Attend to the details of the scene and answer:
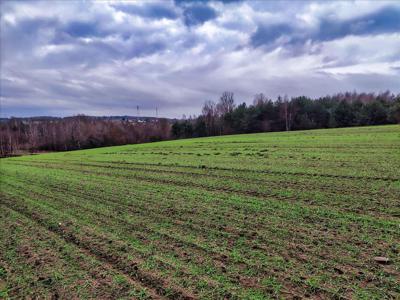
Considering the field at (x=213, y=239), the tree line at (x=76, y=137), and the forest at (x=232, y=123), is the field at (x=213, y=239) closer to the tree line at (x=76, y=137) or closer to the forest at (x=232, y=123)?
the forest at (x=232, y=123)

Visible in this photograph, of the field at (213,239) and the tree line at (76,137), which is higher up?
the tree line at (76,137)

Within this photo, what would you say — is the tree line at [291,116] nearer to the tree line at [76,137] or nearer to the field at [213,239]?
the tree line at [76,137]

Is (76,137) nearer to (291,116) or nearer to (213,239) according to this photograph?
(291,116)

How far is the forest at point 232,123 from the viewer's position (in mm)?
63469

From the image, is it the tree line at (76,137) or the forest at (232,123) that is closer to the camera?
the forest at (232,123)

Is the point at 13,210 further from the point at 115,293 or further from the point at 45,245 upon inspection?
the point at 115,293

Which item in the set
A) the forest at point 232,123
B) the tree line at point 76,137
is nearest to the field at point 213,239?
the forest at point 232,123

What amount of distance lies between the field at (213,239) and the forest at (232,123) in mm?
49734

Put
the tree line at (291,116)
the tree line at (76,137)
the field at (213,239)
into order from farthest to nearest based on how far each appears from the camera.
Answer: the tree line at (76,137)
the tree line at (291,116)
the field at (213,239)

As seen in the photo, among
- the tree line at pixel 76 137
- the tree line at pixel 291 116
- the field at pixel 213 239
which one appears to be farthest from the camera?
the tree line at pixel 76 137

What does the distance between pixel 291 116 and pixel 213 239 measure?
2835 inches

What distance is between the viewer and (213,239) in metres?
6.94

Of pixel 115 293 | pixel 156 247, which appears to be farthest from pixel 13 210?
pixel 115 293

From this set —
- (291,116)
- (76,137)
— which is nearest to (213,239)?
(291,116)
